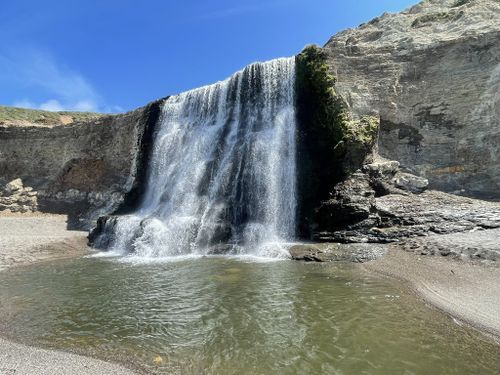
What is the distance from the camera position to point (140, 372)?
5379 millimetres

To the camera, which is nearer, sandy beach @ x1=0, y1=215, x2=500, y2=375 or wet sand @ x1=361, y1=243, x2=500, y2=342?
sandy beach @ x1=0, y1=215, x2=500, y2=375

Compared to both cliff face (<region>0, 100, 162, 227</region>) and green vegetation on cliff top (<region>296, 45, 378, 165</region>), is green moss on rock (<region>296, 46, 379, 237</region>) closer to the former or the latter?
green vegetation on cliff top (<region>296, 45, 378, 165</region>)

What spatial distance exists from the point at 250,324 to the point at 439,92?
62.6 ft

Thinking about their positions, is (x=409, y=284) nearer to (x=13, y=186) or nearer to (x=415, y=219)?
(x=415, y=219)

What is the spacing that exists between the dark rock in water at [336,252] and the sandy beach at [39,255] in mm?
9848

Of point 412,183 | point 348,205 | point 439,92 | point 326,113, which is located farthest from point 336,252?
point 439,92

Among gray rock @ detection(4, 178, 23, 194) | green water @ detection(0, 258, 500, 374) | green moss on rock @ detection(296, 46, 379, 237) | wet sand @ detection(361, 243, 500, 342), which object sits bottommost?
green water @ detection(0, 258, 500, 374)

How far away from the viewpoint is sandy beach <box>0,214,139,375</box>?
17.6ft

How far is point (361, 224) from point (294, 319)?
31.4ft

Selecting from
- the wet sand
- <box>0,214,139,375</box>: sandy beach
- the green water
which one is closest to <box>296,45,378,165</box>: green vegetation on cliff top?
the wet sand

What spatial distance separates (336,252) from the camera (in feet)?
47.1

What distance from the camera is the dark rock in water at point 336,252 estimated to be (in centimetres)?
1370

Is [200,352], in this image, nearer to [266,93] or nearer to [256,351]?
[256,351]

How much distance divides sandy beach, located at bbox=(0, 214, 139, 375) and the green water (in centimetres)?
44
